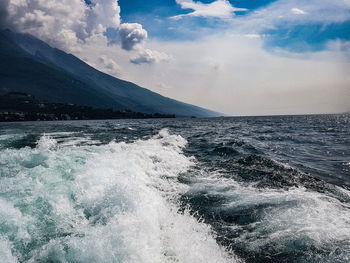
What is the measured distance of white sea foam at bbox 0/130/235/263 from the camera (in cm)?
356

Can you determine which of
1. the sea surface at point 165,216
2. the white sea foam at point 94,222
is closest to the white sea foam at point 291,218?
the sea surface at point 165,216

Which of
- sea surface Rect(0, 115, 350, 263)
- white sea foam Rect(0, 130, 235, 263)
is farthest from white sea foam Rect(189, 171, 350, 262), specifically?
white sea foam Rect(0, 130, 235, 263)

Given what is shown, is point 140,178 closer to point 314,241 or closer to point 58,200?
point 58,200

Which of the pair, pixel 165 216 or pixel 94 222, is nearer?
pixel 94 222

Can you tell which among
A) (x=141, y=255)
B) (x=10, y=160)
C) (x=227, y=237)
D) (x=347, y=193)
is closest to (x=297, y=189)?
(x=347, y=193)

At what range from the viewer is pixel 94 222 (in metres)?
4.68

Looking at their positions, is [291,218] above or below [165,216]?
above

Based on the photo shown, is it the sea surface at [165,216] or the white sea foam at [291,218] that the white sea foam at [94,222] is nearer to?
the sea surface at [165,216]

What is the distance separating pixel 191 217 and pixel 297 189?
419cm

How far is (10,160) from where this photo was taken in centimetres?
969

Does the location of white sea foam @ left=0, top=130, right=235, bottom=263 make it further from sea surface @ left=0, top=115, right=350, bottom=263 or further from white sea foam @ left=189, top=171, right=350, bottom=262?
white sea foam @ left=189, top=171, right=350, bottom=262

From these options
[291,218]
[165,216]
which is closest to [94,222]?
A: [165,216]

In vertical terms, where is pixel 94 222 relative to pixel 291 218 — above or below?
below

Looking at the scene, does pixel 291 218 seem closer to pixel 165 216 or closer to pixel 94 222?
pixel 165 216
